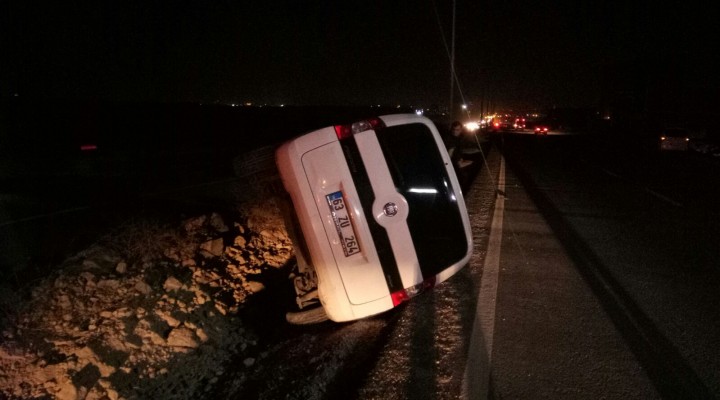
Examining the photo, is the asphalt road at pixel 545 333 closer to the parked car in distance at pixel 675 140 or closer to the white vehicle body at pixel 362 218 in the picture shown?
the white vehicle body at pixel 362 218

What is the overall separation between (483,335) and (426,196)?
4.01 feet

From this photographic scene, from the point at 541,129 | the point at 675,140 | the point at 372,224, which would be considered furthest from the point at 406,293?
the point at 541,129

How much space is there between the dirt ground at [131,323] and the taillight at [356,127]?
6.92 feet

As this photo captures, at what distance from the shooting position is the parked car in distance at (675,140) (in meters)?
22.5

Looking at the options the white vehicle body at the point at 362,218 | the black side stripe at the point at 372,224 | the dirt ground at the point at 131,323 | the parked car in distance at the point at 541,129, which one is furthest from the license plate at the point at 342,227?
the parked car in distance at the point at 541,129

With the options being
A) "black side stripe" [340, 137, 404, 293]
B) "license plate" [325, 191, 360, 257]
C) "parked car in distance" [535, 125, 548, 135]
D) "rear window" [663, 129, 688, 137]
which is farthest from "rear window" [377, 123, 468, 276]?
"parked car in distance" [535, 125, 548, 135]

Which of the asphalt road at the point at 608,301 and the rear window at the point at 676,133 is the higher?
the asphalt road at the point at 608,301

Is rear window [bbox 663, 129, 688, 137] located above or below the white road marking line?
below

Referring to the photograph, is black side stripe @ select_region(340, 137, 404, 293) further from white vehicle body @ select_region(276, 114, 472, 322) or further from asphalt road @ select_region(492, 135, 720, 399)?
asphalt road @ select_region(492, 135, 720, 399)

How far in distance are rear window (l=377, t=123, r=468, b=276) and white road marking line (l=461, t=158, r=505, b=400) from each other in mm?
668

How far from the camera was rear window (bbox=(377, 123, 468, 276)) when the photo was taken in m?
3.04

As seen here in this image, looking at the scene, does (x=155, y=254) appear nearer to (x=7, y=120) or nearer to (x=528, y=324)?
(x=528, y=324)

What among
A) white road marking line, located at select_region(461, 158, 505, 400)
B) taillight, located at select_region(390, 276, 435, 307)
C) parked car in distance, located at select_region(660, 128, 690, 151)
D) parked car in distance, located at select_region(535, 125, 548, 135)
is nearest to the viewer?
white road marking line, located at select_region(461, 158, 505, 400)

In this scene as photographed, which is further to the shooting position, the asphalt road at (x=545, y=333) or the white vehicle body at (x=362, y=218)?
the white vehicle body at (x=362, y=218)
